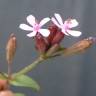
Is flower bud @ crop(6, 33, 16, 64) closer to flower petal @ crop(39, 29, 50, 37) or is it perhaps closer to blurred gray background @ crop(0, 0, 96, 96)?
flower petal @ crop(39, 29, 50, 37)

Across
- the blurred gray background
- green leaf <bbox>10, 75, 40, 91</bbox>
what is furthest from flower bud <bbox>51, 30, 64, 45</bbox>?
the blurred gray background

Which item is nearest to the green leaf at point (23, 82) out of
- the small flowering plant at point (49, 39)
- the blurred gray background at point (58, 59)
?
the small flowering plant at point (49, 39)

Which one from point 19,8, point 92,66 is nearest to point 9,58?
point 19,8

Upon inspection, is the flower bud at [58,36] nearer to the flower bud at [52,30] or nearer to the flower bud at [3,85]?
the flower bud at [52,30]

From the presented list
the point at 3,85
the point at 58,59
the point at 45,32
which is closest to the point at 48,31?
the point at 45,32

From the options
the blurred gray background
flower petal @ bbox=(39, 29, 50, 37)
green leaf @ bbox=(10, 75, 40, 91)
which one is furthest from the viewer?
the blurred gray background

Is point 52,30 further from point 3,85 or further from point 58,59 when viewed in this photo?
point 58,59

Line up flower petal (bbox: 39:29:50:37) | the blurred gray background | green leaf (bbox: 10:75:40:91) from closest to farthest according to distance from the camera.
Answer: flower petal (bbox: 39:29:50:37), green leaf (bbox: 10:75:40:91), the blurred gray background
